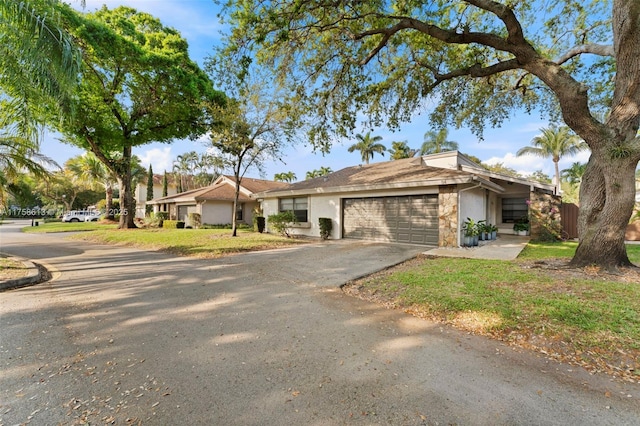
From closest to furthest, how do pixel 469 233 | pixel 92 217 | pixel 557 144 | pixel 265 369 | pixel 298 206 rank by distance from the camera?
pixel 265 369 → pixel 469 233 → pixel 298 206 → pixel 557 144 → pixel 92 217

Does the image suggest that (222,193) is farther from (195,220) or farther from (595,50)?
(595,50)

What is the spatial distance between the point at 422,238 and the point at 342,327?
28.5 ft

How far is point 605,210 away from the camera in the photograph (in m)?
6.36

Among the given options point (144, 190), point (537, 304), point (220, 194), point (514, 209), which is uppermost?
point (144, 190)

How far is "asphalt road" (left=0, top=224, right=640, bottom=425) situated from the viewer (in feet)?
7.58

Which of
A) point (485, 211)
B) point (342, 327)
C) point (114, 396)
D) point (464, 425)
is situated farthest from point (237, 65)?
point (485, 211)

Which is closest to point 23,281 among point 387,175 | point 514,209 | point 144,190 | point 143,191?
point 387,175

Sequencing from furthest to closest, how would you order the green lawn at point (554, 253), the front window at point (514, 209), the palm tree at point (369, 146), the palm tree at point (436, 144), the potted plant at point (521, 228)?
the palm tree at point (369, 146) < the palm tree at point (436, 144) < the front window at point (514, 209) < the potted plant at point (521, 228) < the green lawn at point (554, 253)

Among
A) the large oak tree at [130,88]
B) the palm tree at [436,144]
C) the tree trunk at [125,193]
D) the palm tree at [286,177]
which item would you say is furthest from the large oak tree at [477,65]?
the palm tree at [286,177]

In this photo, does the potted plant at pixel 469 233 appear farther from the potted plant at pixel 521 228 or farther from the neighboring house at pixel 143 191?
the neighboring house at pixel 143 191

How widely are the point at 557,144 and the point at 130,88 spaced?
123 ft

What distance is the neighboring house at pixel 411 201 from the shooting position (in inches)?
434

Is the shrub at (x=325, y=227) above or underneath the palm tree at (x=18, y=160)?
underneath

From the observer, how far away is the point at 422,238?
464 inches
